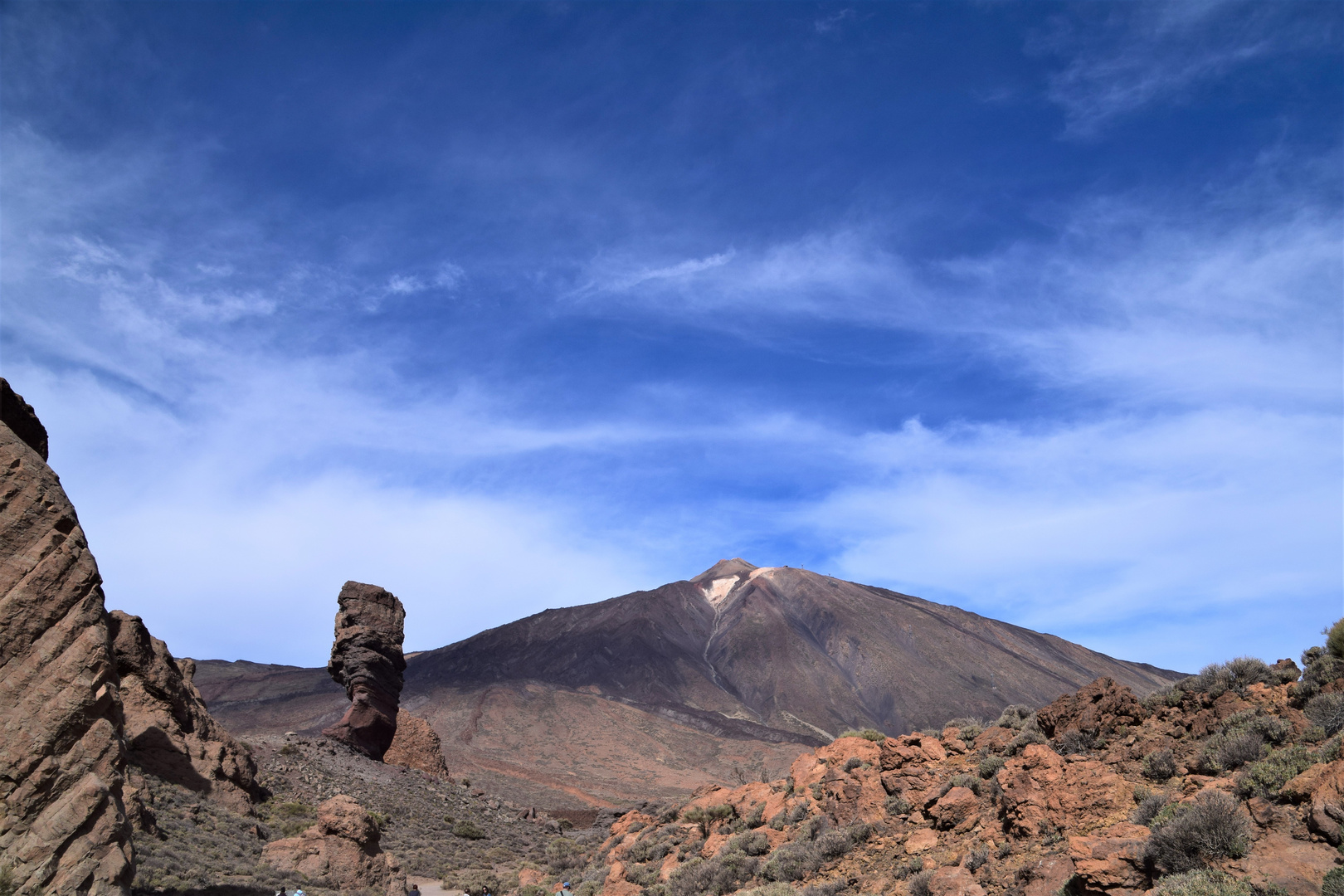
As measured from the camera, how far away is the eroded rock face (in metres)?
39.3

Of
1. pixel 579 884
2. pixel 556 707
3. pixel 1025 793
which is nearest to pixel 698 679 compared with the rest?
pixel 556 707

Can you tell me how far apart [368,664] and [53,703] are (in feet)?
108

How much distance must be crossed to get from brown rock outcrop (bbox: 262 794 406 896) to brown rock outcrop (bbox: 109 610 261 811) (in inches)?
192

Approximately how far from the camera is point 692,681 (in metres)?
116

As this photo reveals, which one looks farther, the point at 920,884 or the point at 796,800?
the point at 796,800

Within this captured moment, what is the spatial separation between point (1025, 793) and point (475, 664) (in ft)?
389

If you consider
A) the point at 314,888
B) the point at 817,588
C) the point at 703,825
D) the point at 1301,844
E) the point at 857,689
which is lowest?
the point at 314,888

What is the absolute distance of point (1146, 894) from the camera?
7.34m

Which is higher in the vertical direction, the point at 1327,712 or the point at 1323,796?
the point at 1327,712

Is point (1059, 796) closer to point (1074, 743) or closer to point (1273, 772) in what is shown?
point (1074, 743)

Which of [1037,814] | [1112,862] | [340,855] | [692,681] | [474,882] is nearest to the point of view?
[1112,862]

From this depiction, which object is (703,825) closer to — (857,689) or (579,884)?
(579,884)

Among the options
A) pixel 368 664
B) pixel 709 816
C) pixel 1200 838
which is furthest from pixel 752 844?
pixel 368 664

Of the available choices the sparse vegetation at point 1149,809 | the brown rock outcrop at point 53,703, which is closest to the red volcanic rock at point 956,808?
the sparse vegetation at point 1149,809
